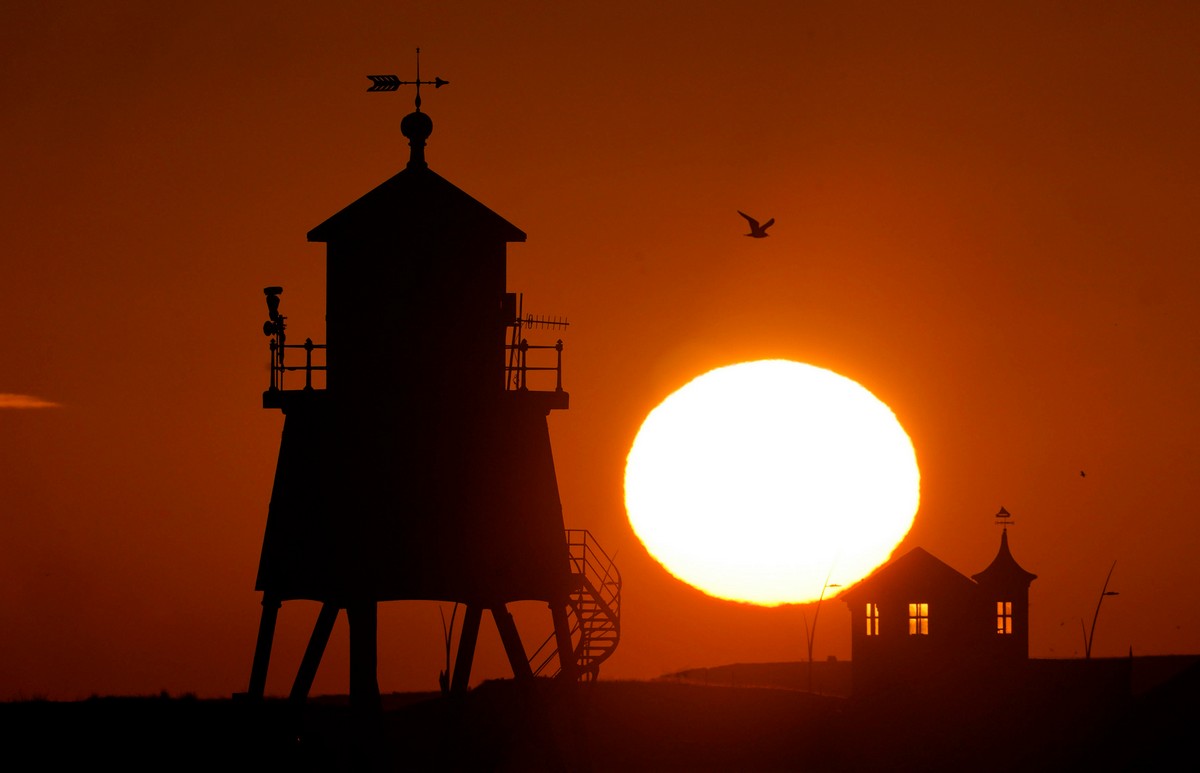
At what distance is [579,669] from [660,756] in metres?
7.18

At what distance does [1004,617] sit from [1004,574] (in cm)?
143

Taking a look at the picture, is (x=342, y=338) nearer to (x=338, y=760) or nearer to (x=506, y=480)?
(x=506, y=480)

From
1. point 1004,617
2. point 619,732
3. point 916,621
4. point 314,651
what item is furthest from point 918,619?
point 314,651

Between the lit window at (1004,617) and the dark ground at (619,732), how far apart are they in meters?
7.39

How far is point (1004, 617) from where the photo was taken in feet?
195

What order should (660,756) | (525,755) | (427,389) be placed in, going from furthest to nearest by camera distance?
1. (660,756)
2. (525,755)
3. (427,389)

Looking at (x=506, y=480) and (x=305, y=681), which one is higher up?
(x=506, y=480)

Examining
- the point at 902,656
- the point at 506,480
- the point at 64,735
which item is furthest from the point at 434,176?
the point at 902,656

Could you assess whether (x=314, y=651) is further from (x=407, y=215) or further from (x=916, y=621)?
(x=916, y=621)

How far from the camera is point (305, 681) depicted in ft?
106

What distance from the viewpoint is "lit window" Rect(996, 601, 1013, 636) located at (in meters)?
59.3

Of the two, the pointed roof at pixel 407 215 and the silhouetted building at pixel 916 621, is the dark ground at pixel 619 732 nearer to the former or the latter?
Answer: the silhouetted building at pixel 916 621

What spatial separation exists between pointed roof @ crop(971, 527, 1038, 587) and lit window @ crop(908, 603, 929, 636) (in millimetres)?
2831

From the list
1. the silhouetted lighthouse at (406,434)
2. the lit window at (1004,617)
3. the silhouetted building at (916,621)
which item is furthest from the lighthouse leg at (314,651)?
the lit window at (1004,617)
